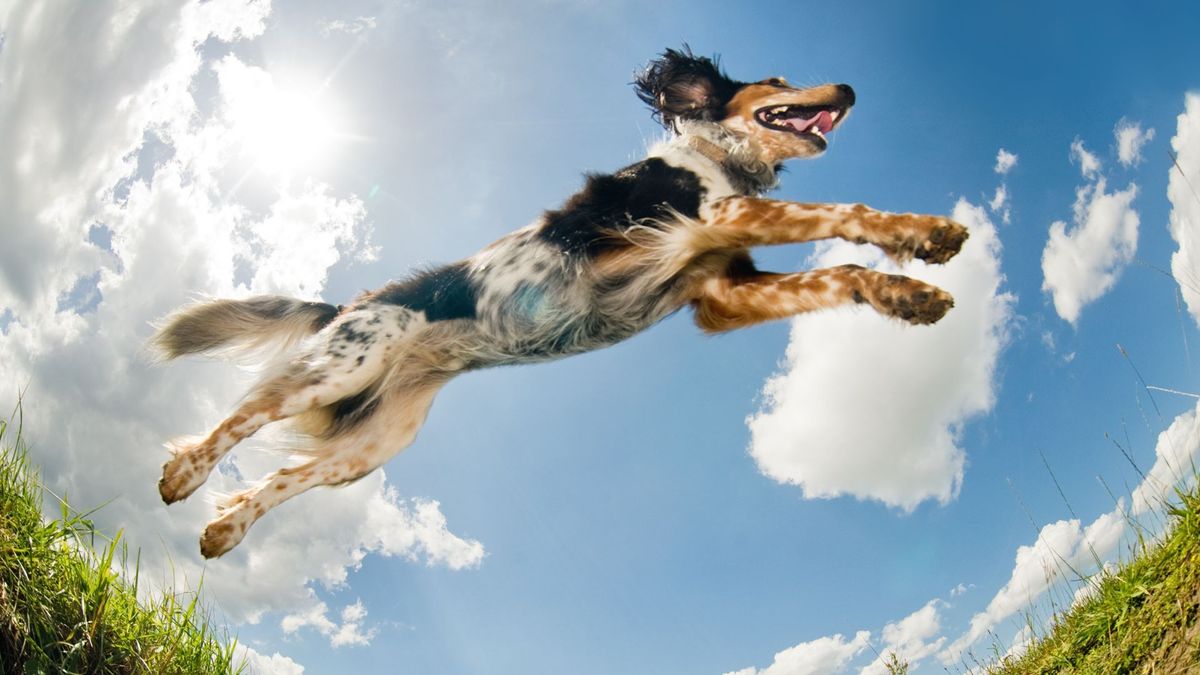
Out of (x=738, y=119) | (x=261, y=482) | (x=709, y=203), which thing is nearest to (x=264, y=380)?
(x=261, y=482)

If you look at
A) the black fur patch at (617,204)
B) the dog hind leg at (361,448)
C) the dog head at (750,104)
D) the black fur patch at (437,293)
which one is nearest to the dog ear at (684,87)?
the dog head at (750,104)

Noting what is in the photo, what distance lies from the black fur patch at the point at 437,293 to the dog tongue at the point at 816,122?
177 centimetres

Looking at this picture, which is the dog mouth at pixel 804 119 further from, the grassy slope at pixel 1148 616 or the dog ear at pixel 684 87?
the grassy slope at pixel 1148 616

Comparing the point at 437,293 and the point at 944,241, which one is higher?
the point at 437,293

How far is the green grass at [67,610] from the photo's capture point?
300cm

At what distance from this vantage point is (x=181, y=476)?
137 inches

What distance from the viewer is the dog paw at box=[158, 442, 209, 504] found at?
136 inches

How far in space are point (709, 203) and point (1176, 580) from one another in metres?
2.31

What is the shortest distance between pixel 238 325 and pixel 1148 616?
457 cm

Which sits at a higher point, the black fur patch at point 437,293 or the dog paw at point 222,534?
the black fur patch at point 437,293

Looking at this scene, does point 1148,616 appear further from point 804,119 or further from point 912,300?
point 804,119

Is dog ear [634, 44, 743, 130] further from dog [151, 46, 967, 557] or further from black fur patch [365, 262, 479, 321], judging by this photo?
black fur patch [365, 262, 479, 321]

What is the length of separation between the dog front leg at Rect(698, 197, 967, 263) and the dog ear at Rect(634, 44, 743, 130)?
0.89 metres

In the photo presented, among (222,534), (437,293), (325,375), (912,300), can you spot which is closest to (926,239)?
(912,300)
